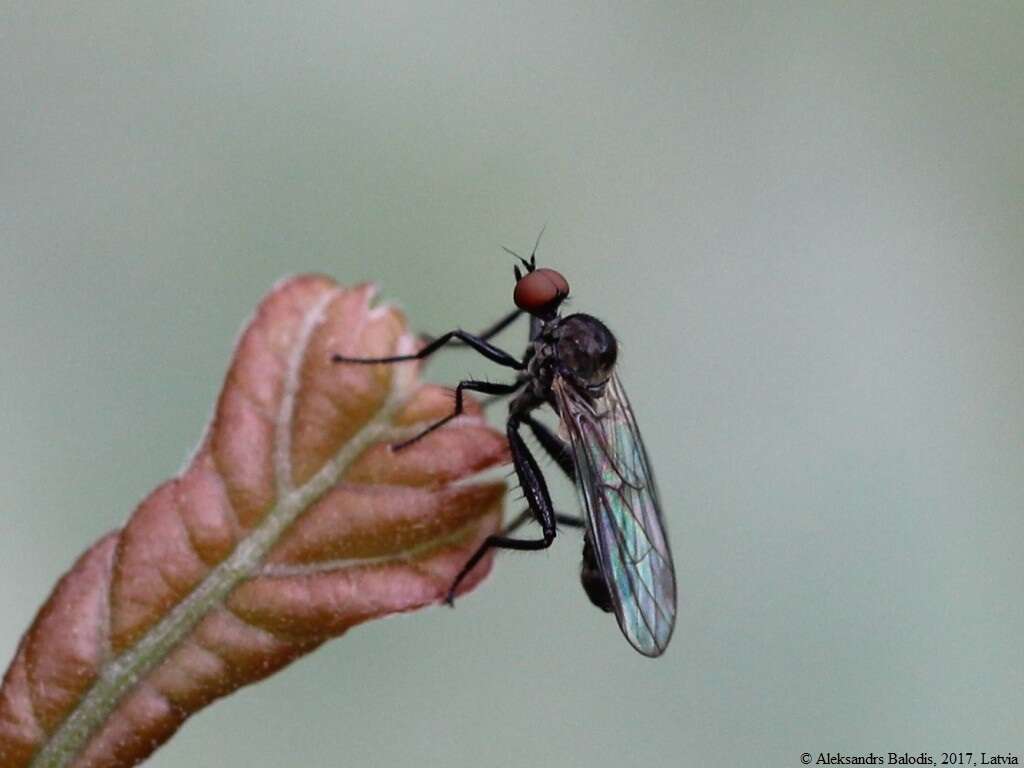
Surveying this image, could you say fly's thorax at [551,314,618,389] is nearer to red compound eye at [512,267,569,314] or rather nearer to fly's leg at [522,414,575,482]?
red compound eye at [512,267,569,314]

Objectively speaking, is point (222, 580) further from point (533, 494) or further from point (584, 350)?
point (584, 350)

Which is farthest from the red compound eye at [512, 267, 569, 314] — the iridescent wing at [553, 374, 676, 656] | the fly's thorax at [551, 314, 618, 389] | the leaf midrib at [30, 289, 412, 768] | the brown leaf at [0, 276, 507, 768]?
the leaf midrib at [30, 289, 412, 768]

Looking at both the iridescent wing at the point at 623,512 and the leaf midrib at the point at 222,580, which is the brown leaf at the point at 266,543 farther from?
the iridescent wing at the point at 623,512

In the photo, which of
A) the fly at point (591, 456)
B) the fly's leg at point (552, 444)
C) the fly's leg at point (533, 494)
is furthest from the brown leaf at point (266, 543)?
the fly's leg at point (552, 444)

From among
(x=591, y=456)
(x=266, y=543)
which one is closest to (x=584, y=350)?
(x=591, y=456)

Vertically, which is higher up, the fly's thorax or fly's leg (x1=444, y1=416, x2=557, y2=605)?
the fly's thorax

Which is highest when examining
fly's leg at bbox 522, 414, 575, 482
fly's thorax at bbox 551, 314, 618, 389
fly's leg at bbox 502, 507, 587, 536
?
fly's thorax at bbox 551, 314, 618, 389
